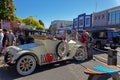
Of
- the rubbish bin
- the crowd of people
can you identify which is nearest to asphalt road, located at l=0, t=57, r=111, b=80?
the rubbish bin

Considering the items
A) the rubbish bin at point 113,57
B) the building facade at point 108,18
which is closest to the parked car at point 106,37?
the rubbish bin at point 113,57

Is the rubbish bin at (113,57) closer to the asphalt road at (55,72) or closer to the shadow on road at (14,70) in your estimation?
the asphalt road at (55,72)

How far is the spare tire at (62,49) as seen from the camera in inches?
336

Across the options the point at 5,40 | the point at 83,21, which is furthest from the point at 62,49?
the point at 83,21

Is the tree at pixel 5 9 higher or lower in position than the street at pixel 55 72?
higher

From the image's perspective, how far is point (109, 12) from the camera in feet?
154

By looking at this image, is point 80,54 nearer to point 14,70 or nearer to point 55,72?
point 55,72

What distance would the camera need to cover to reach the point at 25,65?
7445 millimetres

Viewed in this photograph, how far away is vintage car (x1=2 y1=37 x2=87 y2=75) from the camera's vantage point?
7357 mm

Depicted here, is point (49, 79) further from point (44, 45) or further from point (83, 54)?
point (83, 54)

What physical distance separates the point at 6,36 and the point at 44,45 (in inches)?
169

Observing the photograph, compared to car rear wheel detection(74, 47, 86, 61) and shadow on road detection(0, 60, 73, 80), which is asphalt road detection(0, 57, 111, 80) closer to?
shadow on road detection(0, 60, 73, 80)

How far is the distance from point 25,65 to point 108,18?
4195 centimetres

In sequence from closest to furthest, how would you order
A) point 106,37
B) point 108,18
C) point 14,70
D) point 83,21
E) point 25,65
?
1. point 25,65
2. point 14,70
3. point 106,37
4. point 108,18
5. point 83,21
